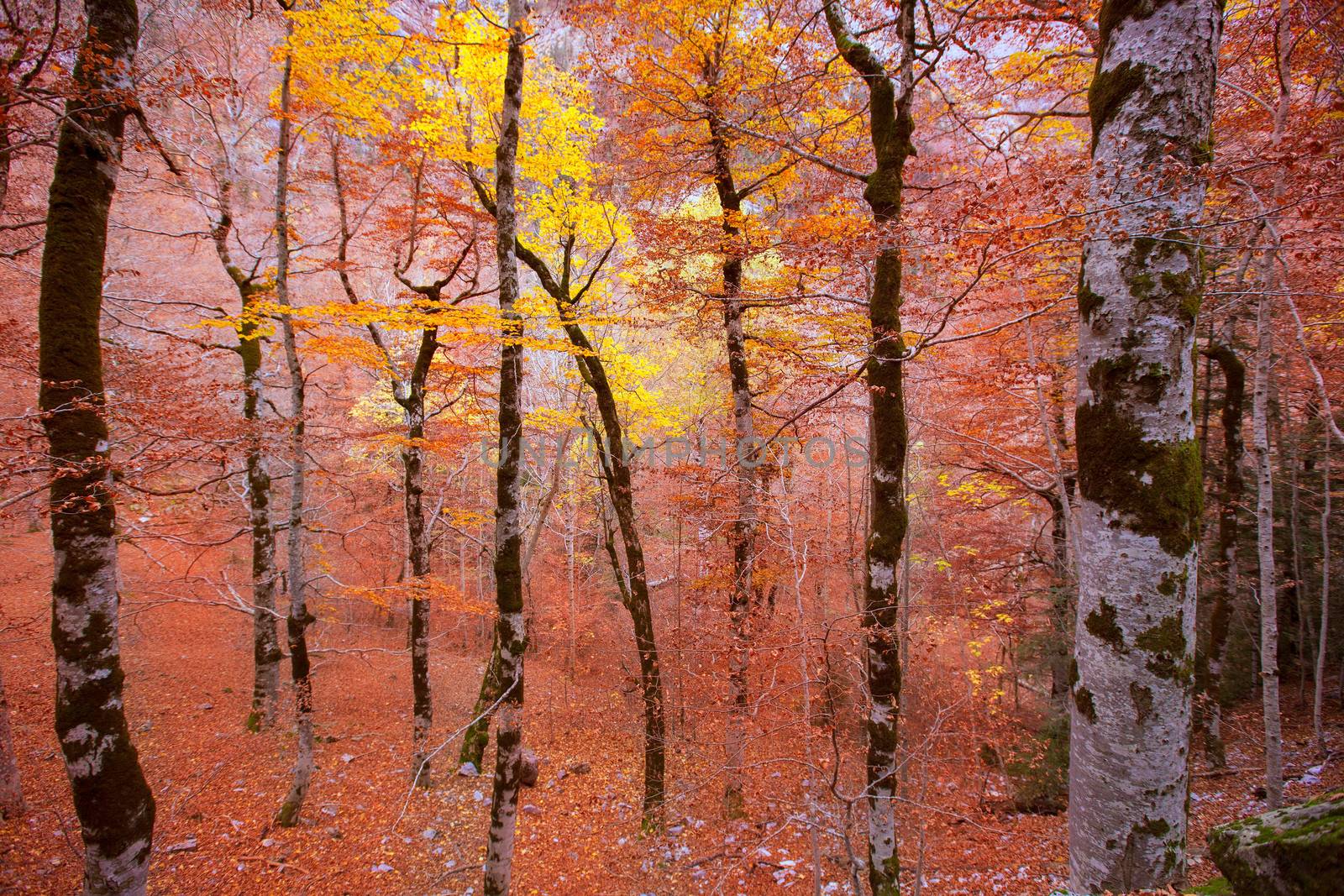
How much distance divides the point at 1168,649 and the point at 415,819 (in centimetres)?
1050

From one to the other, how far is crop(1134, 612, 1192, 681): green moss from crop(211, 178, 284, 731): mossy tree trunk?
10.4 m

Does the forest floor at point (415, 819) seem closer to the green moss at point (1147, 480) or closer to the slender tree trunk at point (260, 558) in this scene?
the slender tree trunk at point (260, 558)

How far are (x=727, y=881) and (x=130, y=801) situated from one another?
7130mm


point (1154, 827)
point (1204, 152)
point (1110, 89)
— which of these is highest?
point (1110, 89)

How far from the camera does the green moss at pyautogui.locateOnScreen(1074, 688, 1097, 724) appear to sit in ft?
8.16

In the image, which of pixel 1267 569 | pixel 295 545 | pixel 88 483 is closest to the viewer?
pixel 88 483

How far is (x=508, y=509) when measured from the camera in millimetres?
5418

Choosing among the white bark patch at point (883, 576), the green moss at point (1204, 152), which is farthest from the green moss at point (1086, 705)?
the green moss at point (1204, 152)

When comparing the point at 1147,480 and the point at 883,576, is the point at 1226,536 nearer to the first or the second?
the point at 883,576

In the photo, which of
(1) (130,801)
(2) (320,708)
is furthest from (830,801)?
(2) (320,708)

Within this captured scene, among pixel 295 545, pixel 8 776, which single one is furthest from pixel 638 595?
pixel 8 776

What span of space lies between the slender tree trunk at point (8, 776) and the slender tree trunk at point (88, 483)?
402cm

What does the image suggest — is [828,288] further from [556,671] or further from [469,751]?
[556,671]

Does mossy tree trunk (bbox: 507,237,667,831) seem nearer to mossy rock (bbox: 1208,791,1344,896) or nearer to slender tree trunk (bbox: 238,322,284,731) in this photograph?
slender tree trunk (bbox: 238,322,284,731)
